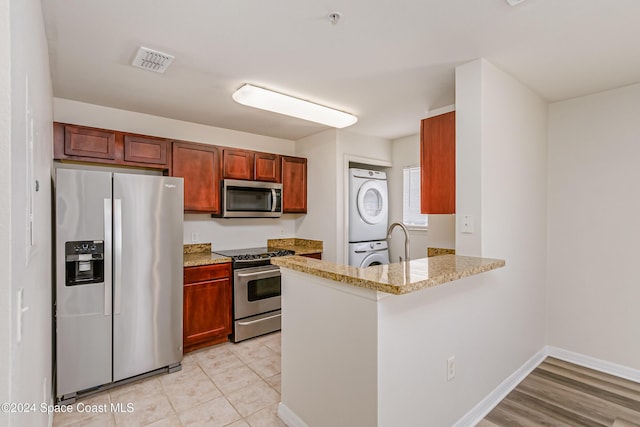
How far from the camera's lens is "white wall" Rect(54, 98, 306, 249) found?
306 cm

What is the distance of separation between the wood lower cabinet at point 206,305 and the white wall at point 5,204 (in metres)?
2.44

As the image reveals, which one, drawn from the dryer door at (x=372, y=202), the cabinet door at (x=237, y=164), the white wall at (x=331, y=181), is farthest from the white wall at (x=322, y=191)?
the cabinet door at (x=237, y=164)

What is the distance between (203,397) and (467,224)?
231cm

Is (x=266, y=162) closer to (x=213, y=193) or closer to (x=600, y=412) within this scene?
(x=213, y=193)

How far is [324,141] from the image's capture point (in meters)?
4.10

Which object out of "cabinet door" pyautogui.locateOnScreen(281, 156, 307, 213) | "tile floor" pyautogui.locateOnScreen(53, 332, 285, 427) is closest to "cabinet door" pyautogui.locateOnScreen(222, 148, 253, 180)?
"cabinet door" pyautogui.locateOnScreen(281, 156, 307, 213)

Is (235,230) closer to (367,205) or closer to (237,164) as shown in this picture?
(237,164)

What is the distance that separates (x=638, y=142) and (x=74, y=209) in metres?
4.41

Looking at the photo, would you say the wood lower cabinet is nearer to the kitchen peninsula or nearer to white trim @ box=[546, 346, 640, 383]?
the kitchen peninsula

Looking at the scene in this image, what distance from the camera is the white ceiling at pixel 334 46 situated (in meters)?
1.66

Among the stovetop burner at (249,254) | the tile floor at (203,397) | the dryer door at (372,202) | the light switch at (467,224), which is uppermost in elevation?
the dryer door at (372,202)

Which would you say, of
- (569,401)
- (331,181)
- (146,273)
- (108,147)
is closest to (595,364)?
(569,401)

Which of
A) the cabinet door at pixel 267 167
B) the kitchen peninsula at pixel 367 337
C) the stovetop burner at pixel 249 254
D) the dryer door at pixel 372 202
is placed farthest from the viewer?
the dryer door at pixel 372 202

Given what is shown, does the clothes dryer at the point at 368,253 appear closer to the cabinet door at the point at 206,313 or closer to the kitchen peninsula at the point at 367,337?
the cabinet door at the point at 206,313
